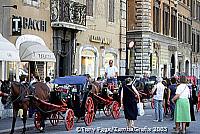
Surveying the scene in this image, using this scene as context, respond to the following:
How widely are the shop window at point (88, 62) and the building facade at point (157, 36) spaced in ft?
38.7

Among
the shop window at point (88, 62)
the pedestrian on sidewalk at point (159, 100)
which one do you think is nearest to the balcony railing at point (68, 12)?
the shop window at point (88, 62)

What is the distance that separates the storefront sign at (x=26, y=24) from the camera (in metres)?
24.2

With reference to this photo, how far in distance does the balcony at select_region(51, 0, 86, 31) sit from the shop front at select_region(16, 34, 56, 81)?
1769 mm

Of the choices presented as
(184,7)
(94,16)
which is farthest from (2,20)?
(184,7)

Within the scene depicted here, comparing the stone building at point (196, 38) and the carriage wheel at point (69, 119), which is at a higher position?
the stone building at point (196, 38)

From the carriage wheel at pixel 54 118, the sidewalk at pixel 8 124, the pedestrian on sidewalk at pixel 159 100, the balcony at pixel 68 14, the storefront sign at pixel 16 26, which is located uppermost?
the balcony at pixel 68 14

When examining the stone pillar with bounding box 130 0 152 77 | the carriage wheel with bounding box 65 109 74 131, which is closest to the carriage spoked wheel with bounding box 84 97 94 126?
the carriage wheel with bounding box 65 109 74 131

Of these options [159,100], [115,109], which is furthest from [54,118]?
[159,100]

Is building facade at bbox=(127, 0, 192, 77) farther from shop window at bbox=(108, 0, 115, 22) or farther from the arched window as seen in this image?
shop window at bbox=(108, 0, 115, 22)

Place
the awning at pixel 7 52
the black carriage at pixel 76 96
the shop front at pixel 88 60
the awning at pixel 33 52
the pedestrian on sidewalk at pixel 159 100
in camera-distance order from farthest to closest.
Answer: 1. the shop front at pixel 88 60
2. the awning at pixel 33 52
3. the pedestrian on sidewalk at pixel 159 100
4. the awning at pixel 7 52
5. the black carriage at pixel 76 96

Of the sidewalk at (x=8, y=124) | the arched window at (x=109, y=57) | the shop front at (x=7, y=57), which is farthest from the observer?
the arched window at (x=109, y=57)

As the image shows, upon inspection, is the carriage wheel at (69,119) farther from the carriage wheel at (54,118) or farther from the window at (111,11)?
the window at (111,11)

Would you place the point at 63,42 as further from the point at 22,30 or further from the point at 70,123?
the point at 70,123

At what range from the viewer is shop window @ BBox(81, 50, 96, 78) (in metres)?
32.3
